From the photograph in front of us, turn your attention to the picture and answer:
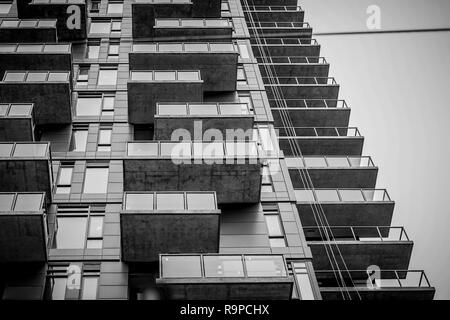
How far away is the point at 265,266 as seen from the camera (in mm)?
17156

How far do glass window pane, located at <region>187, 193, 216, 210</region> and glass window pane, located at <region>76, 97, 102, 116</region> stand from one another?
981 cm

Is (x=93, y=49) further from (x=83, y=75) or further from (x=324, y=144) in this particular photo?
(x=324, y=144)

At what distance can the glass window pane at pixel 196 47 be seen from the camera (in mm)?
28328

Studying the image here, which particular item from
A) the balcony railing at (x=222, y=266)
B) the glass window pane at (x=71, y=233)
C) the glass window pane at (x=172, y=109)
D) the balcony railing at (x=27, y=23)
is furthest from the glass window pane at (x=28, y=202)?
the balcony railing at (x=27, y=23)

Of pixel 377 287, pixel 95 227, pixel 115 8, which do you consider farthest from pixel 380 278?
pixel 115 8

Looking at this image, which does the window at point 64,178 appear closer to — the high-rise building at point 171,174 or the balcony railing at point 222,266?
the high-rise building at point 171,174

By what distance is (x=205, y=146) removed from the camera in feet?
71.0

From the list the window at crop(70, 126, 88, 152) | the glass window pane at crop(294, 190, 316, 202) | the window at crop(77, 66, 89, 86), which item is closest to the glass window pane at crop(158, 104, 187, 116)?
the window at crop(70, 126, 88, 152)

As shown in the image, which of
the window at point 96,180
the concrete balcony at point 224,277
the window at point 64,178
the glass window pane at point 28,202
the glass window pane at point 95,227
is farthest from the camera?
the window at point 96,180

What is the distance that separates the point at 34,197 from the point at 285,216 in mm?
10088

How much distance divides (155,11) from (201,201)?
17.3 metres

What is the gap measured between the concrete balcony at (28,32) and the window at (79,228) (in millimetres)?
12577

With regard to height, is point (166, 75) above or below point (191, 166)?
above

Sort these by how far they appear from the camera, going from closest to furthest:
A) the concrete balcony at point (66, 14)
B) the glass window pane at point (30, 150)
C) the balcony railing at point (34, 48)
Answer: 1. the glass window pane at point (30, 150)
2. the balcony railing at point (34, 48)
3. the concrete balcony at point (66, 14)
